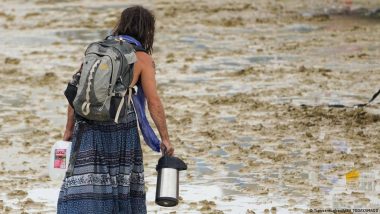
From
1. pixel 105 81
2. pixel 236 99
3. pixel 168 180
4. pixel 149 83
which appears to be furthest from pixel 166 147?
pixel 236 99

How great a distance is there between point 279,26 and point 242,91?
21.4 ft

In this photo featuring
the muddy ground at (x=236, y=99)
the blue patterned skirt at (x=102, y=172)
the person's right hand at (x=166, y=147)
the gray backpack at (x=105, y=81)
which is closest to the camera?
the gray backpack at (x=105, y=81)

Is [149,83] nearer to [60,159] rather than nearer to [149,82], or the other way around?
[149,82]

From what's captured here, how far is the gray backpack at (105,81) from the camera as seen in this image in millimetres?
6062

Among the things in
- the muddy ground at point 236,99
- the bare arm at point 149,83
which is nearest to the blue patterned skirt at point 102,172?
the bare arm at point 149,83

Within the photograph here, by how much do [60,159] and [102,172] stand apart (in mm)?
355

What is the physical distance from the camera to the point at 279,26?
2008 centimetres

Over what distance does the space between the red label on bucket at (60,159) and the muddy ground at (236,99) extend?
1848 millimetres

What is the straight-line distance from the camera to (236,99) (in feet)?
43.2

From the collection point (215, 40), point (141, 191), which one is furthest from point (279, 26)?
point (141, 191)

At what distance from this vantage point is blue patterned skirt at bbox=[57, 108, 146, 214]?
6.24 meters

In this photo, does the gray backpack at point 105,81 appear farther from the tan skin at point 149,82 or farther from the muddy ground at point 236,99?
the muddy ground at point 236,99

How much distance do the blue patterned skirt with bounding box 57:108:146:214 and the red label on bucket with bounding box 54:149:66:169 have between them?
184 mm

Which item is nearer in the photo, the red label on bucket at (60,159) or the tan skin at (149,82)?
the tan skin at (149,82)
